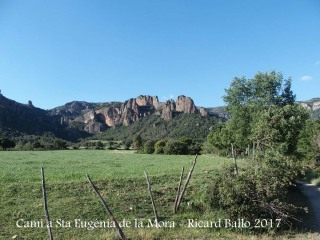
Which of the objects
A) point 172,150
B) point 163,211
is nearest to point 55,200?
point 163,211

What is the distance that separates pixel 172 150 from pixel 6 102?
491 feet

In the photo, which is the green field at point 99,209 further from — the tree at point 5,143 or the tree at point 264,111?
the tree at point 5,143

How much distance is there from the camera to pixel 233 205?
47.4 ft

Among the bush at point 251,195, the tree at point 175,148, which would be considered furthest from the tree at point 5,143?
the bush at point 251,195

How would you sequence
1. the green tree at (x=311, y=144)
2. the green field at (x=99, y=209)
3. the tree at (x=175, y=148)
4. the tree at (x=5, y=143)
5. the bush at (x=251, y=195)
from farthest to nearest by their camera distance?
1. the tree at (x=5, y=143)
2. the tree at (x=175, y=148)
3. the green tree at (x=311, y=144)
4. the bush at (x=251, y=195)
5. the green field at (x=99, y=209)

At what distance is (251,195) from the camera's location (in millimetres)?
14719

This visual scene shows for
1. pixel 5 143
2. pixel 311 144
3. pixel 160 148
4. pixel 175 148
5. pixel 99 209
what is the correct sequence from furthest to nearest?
pixel 5 143, pixel 160 148, pixel 175 148, pixel 311 144, pixel 99 209

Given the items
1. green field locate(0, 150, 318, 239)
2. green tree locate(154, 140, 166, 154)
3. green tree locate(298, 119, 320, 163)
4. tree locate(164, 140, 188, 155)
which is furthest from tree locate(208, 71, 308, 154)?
green tree locate(154, 140, 166, 154)

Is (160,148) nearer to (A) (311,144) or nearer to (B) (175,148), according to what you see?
(B) (175,148)

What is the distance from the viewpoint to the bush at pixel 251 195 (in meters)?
14.3

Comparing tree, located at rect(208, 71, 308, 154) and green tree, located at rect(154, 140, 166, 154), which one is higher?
tree, located at rect(208, 71, 308, 154)

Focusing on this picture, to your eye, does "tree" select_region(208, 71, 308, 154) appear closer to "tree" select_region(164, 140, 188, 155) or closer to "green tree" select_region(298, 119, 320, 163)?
"green tree" select_region(298, 119, 320, 163)

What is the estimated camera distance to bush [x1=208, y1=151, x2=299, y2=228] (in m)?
14.3

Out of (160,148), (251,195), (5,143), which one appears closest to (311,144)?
(251,195)
